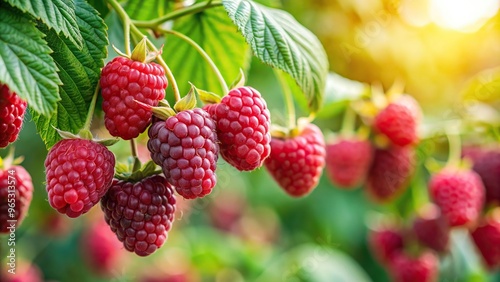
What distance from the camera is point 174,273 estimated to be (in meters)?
3.88

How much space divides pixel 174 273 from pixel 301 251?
2.94 feet

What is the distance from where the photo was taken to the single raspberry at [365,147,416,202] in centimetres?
221

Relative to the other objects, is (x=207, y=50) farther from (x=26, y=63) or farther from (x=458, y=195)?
(x=458, y=195)

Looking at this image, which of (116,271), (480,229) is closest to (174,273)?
Answer: (116,271)

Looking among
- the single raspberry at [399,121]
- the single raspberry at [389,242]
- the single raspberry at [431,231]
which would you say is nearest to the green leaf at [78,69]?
the single raspberry at [399,121]

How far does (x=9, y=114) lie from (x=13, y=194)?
0.32m

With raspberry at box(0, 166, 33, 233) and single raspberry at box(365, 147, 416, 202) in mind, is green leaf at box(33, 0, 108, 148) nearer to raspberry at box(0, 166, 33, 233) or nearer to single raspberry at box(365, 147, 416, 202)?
raspberry at box(0, 166, 33, 233)

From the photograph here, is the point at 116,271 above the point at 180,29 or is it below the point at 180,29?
below

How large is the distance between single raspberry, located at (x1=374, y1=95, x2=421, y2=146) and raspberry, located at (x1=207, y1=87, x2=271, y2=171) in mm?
1013

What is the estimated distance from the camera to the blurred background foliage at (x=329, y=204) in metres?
3.16

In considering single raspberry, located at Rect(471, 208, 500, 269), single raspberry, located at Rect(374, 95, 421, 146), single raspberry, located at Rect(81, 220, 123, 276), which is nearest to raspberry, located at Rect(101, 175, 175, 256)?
single raspberry, located at Rect(374, 95, 421, 146)

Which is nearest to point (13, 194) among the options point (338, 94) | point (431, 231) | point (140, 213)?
point (140, 213)

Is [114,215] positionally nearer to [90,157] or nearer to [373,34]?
[90,157]

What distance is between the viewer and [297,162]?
4.78 feet
